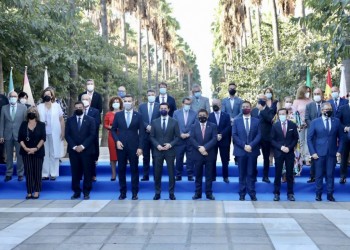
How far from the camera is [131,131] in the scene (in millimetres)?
12156

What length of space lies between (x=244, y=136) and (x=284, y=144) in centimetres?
83

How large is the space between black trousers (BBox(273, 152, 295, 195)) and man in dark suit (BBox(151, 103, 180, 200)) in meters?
Answer: 2.12

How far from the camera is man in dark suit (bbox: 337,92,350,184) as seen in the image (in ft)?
41.0

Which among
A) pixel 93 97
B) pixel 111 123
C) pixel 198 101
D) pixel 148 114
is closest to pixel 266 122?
pixel 198 101

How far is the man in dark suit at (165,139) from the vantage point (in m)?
12.1

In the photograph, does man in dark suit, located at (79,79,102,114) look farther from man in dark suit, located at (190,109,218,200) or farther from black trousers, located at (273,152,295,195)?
black trousers, located at (273,152,295,195)

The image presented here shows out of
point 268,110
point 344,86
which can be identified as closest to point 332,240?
point 268,110

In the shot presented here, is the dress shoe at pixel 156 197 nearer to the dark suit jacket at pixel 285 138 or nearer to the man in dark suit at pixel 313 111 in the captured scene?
the dark suit jacket at pixel 285 138

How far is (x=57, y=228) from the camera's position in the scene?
361 inches

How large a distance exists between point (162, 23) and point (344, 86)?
45.7 metres

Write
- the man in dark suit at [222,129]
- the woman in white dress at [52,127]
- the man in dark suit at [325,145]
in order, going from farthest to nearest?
the woman in white dress at [52,127] < the man in dark suit at [222,129] < the man in dark suit at [325,145]

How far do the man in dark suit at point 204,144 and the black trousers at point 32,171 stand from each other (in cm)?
328

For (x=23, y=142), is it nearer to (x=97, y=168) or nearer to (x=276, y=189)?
(x=97, y=168)

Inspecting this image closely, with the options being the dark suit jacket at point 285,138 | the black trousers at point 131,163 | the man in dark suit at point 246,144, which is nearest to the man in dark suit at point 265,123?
the man in dark suit at point 246,144
